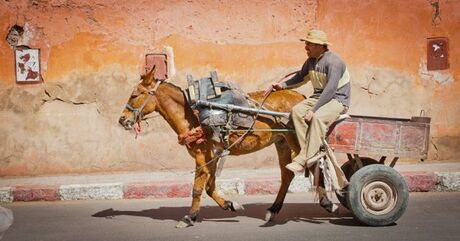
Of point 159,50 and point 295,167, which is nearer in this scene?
point 295,167

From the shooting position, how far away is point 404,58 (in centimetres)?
1073

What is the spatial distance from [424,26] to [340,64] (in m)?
4.45

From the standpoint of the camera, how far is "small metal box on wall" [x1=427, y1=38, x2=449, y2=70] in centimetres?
1069

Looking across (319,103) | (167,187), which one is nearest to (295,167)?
(319,103)

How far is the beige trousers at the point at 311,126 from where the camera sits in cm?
680

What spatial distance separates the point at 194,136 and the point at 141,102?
2.50 ft

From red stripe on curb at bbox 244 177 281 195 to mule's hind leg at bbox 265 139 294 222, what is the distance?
5.74ft

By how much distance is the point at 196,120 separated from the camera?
291 inches

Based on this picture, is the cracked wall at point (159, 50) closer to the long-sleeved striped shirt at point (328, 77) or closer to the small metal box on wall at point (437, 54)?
the small metal box on wall at point (437, 54)

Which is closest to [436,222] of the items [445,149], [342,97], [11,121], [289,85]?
[342,97]

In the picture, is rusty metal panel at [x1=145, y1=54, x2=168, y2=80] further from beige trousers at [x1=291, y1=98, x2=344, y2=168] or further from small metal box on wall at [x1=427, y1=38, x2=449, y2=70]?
small metal box on wall at [x1=427, y1=38, x2=449, y2=70]

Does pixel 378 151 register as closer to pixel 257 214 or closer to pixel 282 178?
pixel 282 178

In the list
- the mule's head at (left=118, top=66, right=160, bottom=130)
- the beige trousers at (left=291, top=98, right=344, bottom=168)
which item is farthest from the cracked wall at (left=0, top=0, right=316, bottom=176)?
the beige trousers at (left=291, top=98, right=344, bottom=168)

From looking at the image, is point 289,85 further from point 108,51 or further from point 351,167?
point 108,51
